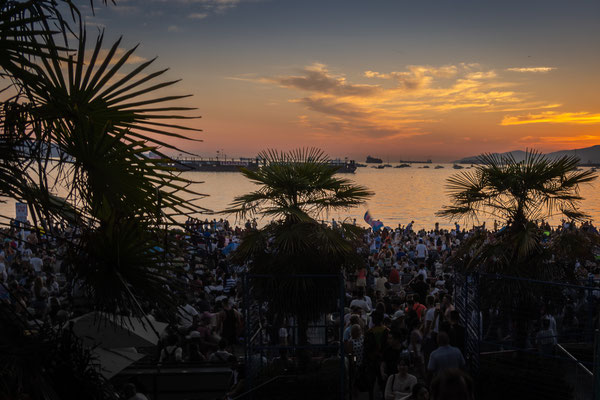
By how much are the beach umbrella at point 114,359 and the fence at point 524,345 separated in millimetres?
5336

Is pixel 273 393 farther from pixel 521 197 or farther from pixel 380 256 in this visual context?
pixel 380 256

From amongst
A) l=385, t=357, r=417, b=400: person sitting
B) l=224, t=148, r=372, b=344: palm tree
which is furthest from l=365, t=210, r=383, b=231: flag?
l=385, t=357, r=417, b=400: person sitting

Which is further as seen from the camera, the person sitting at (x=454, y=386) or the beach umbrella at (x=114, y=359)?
the beach umbrella at (x=114, y=359)

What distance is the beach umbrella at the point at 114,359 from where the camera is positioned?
7.15 m

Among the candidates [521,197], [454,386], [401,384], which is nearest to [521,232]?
[521,197]

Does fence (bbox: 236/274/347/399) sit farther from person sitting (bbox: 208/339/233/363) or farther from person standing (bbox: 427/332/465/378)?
person standing (bbox: 427/332/465/378)

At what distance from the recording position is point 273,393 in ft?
28.8

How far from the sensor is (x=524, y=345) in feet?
28.5

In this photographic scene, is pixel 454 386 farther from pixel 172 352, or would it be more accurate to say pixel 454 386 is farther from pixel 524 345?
pixel 172 352

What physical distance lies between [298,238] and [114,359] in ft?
11.3

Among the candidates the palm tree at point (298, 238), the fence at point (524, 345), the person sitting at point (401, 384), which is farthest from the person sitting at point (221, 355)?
the fence at point (524, 345)

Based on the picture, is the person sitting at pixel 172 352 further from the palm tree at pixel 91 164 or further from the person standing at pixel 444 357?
the palm tree at pixel 91 164

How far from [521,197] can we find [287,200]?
14.2 ft

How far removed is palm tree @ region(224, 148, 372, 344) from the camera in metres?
8.87
